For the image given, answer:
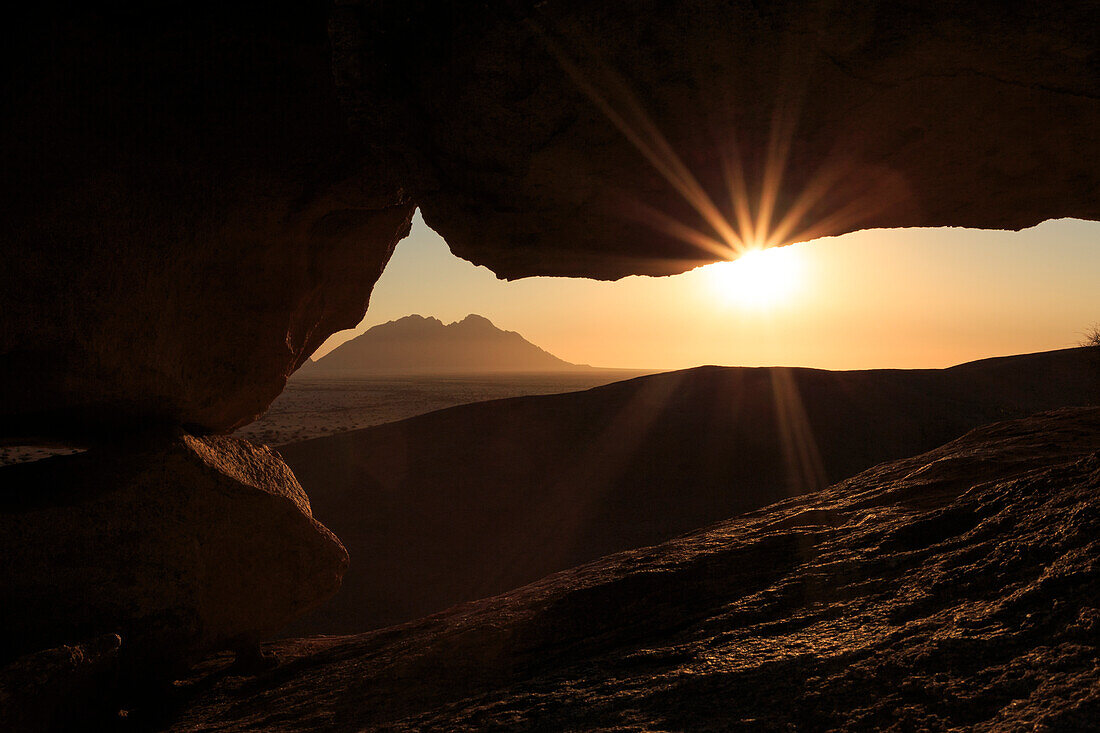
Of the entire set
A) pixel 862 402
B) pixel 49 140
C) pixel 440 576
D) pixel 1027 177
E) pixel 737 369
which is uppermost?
pixel 49 140

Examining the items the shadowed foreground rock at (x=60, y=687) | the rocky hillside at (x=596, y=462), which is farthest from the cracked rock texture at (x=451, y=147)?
the rocky hillside at (x=596, y=462)

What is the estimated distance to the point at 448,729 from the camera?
294cm

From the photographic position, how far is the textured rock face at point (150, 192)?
16.8 ft

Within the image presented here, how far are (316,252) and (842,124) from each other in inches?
Result: 212

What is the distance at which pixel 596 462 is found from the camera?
17.8 meters

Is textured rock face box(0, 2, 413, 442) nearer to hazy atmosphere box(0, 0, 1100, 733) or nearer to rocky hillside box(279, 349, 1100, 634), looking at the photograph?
hazy atmosphere box(0, 0, 1100, 733)

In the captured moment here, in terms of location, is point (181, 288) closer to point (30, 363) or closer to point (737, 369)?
point (30, 363)

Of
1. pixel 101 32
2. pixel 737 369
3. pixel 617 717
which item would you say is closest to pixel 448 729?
pixel 617 717

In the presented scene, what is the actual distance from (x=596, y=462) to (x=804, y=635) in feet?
49.4

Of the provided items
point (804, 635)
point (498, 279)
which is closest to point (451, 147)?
point (498, 279)

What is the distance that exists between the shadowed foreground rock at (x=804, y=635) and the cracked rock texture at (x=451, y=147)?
7.75 feet

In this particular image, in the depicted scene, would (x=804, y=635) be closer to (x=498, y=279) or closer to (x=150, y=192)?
(x=498, y=279)

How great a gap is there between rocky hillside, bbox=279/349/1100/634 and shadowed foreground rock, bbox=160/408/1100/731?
7305 millimetres

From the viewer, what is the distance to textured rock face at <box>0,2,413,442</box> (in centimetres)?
511
